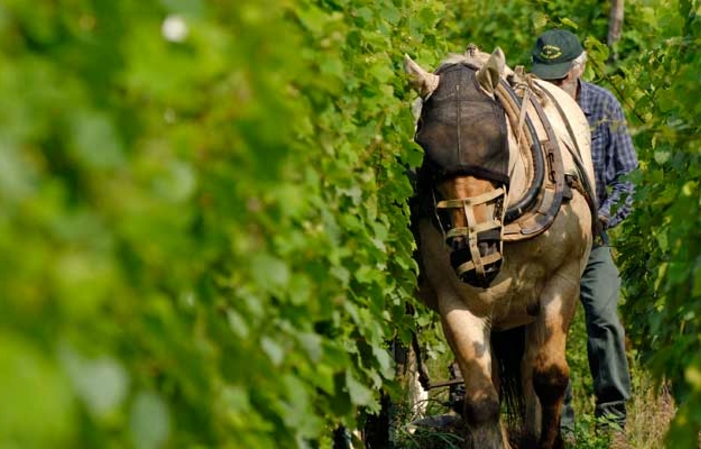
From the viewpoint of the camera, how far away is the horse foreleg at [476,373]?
266 inches

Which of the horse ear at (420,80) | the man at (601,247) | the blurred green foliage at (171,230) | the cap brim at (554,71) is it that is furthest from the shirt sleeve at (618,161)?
the blurred green foliage at (171,230)

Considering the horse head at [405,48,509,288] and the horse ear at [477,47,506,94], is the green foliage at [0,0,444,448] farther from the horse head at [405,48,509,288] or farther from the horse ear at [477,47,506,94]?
the horse ear at [477,47,506,94]

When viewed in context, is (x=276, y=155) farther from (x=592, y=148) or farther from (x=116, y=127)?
(x=592, y=148)

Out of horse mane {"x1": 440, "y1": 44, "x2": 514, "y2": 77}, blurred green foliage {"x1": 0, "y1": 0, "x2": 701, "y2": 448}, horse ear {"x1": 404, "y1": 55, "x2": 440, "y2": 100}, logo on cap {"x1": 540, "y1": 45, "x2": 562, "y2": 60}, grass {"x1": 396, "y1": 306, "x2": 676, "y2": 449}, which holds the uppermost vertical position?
blurred green foliage {"x1": 0, "y1": 0, "x2": 701, "y2": 448}

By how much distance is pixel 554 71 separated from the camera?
8773mm

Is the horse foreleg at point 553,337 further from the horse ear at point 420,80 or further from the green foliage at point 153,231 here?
the green foliage at point 153,231

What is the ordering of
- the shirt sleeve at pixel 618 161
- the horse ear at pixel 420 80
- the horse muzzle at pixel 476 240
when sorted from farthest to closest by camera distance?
the shirt sleeve at pixel 618 161, the horse ear at pixel 420 80, the horse muzzle at pixel 476 240

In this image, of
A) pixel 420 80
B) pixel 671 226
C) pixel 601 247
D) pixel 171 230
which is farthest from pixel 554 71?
pixel 171 230

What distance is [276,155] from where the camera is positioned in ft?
9.12

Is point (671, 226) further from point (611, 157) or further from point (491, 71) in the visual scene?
point (611, 157)

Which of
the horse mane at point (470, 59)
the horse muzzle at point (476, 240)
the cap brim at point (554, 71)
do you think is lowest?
the cap brim at point (554, 71)

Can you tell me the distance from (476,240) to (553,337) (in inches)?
32.3

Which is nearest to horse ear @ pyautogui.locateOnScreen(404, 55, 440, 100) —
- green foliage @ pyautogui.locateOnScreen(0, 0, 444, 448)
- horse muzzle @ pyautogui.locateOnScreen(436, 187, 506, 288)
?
horse muzzle @ pyautogui.locateOnScreen(436, 187, 506, 288)

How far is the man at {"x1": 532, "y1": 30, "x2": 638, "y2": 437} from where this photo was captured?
27.5ft
